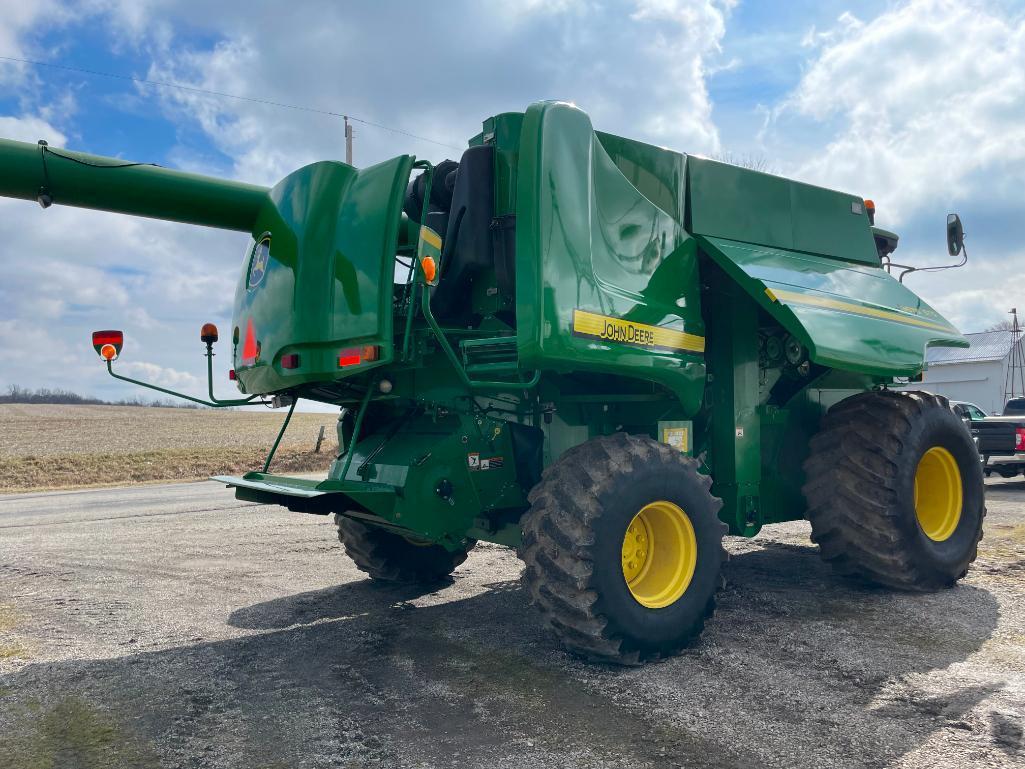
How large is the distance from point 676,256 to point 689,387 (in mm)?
845

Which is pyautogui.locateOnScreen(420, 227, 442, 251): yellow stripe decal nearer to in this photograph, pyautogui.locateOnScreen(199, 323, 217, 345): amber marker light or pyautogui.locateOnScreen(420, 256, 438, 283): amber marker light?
pyautogui.locateOnScreen(420, 256, 438, 283): amber marker light

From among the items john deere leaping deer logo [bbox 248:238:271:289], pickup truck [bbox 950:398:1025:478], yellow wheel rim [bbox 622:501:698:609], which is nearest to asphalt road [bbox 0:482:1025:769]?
yellow wheel rim [bbox 622:501:698:609]

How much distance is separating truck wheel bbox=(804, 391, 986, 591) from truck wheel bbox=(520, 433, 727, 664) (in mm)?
1351

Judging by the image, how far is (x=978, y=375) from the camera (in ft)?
131

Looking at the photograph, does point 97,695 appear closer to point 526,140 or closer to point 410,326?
point 410,326

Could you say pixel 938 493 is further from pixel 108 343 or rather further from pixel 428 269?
pixel 108 343

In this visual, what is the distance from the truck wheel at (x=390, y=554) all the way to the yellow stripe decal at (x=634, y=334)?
224 centimetres

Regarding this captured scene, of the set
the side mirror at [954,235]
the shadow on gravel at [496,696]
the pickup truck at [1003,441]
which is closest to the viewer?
the shadow on gravel at [496,696]

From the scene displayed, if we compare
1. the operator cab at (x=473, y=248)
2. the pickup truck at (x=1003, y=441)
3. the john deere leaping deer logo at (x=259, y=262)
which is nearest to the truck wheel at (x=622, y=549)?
the operator cab at (x=473, y=248)

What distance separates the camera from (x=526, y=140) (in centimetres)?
446

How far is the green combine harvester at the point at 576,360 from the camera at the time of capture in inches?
172

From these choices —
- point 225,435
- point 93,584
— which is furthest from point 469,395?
point 225,435

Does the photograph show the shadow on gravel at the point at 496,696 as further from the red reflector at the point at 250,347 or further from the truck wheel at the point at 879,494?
the red reflector at the point at 250,347

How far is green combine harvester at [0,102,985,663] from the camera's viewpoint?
4.38m
